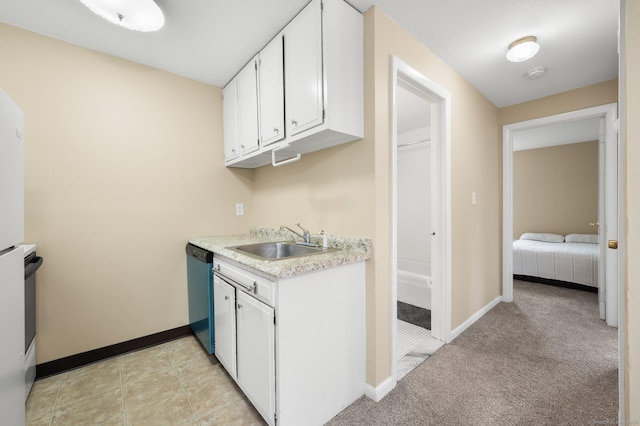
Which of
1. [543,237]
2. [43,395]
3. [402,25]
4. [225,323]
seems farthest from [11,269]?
[543,237]

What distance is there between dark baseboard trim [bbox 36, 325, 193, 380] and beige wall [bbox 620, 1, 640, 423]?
2.76 m

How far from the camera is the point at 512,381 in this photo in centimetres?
174

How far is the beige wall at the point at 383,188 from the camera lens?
5.25 ft

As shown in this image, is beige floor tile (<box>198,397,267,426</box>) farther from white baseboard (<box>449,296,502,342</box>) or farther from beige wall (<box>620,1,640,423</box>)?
white baseboard (<box>449,296,502,342</box>)

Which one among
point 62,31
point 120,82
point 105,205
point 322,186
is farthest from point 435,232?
point 62,31

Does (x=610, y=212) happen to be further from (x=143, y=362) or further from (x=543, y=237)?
(x=143, y=362)

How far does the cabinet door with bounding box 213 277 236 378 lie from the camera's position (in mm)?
1638

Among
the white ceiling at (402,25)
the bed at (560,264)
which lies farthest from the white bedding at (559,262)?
the white ceiling at (402,25)

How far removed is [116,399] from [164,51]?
8.03 ft

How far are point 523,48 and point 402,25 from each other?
38.3 inches

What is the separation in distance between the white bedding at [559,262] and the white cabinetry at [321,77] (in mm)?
4041

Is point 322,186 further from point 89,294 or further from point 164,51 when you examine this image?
point 89,294

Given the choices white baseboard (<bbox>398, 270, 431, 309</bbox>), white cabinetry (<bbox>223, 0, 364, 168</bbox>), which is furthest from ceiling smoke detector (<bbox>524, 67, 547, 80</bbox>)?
white baseboard (<bbox>398, 270, 431, 309</bbox>)

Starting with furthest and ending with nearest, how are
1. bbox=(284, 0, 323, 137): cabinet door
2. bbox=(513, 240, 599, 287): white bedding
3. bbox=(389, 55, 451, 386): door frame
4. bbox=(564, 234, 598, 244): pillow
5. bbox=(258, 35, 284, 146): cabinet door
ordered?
bbox=(564, 234, 598, 244): pillow
bbox=(513, 240, 599, 287): white bedding
bbox=(389, 55, 451, 386): door frame
bbox=(258, 35, 284, 146): cabinet door
bbox=(284, 0, 323, 137): cabinet door
